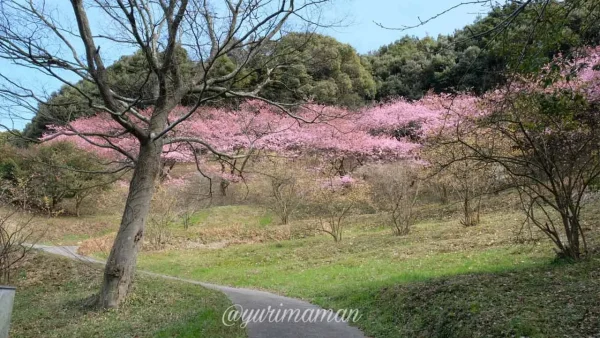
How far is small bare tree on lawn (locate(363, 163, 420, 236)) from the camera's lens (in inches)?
594

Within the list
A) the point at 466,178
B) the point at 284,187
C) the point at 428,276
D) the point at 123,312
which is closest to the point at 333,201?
the point at 284,187

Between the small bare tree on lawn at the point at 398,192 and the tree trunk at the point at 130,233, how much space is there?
9.66m

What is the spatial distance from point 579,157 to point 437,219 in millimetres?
11457

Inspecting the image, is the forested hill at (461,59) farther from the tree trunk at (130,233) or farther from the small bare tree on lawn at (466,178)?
the small bare tree on lawn at (466,178)

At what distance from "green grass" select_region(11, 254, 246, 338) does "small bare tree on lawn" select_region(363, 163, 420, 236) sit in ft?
27.3

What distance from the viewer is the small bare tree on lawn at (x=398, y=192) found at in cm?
1508

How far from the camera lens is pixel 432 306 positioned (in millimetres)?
5422

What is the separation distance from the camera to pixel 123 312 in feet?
22.6

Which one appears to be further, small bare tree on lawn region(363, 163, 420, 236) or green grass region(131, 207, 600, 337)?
small bare tree on lawn region(363, 163, 420, 236)

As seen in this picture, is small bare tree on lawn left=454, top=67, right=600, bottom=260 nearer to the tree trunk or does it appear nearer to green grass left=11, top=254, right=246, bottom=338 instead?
green grass left=11, top=254, right=246, bottom=338

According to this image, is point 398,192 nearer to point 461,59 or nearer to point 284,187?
point 284,187

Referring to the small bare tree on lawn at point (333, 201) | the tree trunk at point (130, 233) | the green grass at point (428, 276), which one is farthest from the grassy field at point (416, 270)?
the tree trunk at point (130, 233)

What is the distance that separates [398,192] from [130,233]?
35.1ft

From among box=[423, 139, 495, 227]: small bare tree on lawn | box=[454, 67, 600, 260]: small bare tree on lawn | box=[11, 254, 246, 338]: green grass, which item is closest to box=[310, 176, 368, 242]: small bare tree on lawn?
box=[423, 139, 495, 227]: small bare tree on lawn
